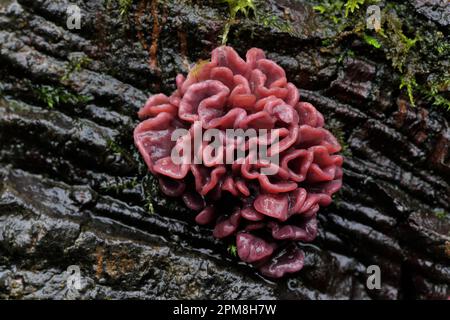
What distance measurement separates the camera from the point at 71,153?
5.77m

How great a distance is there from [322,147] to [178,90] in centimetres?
170

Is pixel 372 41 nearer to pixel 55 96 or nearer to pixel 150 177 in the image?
pixel 150 177

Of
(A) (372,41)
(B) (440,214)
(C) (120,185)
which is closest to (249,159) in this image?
(C) (120,185)

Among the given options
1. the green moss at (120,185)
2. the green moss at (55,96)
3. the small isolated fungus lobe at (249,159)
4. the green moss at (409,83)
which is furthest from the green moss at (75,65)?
the green moss at (409,83)

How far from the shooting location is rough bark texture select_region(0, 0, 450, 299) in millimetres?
5375

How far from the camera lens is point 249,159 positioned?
5039 millimetres

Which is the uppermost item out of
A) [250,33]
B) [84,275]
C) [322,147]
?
[250,33]

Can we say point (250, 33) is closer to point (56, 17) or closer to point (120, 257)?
point (56, 17)

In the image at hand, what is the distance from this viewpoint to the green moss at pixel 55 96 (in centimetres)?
573

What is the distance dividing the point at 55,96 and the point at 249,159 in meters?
2.42

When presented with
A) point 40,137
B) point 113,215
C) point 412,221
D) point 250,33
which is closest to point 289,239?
point 412,221

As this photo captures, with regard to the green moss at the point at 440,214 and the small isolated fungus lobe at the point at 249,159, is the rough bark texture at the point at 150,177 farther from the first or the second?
the small isolated fungus lobe at the point at 249,159

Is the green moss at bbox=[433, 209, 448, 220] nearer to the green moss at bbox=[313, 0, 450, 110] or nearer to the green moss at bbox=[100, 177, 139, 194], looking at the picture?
the green moss at bbox=[313, 0, 450, 110]

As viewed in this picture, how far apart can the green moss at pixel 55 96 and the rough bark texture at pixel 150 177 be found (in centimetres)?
2
